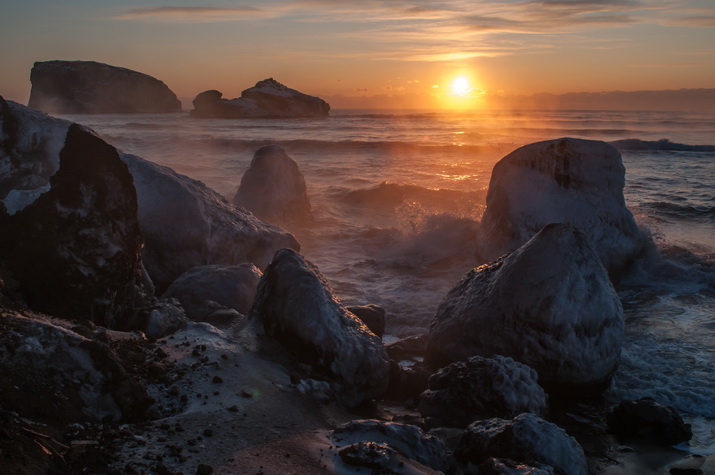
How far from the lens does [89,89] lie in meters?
76.1

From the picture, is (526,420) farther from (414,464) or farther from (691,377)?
(691,377)

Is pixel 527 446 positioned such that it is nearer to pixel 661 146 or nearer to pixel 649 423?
pixel 649 423

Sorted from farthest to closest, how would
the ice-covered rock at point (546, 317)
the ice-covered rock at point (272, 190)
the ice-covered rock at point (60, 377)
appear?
1. the ice-covered rock at point (272, 190)
2. the ice-covered rock at point (546, 317)
3. the ice-covered rock at point (60, 377)

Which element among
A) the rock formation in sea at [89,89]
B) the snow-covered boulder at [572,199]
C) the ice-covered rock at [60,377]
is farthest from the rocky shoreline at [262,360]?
the rock formation in sea at [89,89]

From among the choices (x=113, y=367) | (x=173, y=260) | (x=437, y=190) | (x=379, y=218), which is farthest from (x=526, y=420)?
(x=437, y=190)

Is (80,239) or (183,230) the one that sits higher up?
(80,239)

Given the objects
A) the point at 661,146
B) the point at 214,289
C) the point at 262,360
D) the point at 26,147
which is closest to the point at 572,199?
the point at 214,289

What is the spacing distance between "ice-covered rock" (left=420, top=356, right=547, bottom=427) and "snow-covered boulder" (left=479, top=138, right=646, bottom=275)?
3.95m

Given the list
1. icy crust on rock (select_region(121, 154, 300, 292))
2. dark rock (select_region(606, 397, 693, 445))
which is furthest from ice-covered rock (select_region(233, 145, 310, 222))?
dark rock (select_region(606, 397, 693, 445))

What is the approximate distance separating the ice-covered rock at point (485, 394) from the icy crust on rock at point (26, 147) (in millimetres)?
3967

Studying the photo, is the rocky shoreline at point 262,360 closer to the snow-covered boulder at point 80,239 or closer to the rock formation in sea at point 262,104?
the snow-covered boulder at point 80,239

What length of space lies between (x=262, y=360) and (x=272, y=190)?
23.0 ft

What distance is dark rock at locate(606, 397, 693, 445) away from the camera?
14.4 ft

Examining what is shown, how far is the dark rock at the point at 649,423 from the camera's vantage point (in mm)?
4395
